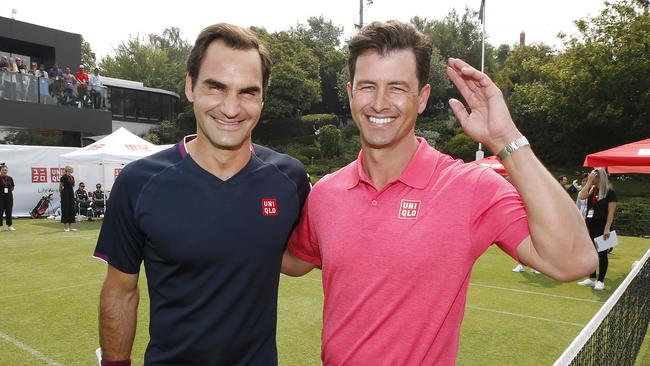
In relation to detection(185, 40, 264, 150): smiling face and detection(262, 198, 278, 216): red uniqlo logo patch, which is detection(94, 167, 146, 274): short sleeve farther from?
detection(262, 198, 278, 216): red uniqlo logo patch

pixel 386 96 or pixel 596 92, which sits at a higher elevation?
pixel 596 92

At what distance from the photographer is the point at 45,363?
6109mm

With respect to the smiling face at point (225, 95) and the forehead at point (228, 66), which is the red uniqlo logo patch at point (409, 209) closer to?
the smiling face at point (225, 95)

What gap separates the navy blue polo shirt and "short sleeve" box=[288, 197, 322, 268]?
6.2 inches

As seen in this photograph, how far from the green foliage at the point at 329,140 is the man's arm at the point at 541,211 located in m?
37.7

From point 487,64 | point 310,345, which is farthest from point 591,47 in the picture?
point 310,345

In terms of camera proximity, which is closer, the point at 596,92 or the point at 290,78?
the point at 596,92

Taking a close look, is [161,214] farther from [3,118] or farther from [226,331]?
[3,118]

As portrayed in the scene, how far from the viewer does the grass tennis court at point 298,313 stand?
21.5ft

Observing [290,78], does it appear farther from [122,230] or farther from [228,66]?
[122,230]

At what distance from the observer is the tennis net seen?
3822 mm

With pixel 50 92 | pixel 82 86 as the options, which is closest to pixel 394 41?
pixel 50 92

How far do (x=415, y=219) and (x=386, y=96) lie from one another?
0.64m

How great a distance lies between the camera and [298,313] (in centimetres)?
822
